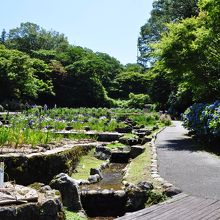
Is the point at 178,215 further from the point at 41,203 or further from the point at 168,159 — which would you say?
the point at 168,159

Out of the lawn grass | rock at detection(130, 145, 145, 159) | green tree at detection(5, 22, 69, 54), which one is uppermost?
green tree at detection(5, 22, 69, 54)

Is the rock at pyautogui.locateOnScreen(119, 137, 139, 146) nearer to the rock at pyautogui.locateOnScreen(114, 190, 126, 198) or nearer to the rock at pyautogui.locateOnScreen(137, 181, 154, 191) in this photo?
the rock at pyautogui.locateOnScreen(114, 190, 126, 198)

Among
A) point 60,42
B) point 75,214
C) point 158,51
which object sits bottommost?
point 75,214

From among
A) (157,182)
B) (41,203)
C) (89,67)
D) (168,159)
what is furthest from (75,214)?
(89,67)

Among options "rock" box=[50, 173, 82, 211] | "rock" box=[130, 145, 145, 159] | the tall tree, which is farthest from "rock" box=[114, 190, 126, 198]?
the tall tree

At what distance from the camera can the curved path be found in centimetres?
722

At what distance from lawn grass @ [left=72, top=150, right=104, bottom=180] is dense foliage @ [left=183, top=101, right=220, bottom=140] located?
11.7ft

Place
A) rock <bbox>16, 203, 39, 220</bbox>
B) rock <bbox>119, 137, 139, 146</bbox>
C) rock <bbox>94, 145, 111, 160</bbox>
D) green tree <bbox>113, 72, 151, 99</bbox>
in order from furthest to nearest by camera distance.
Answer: green tree <bbox>113, 72, 151, 99</bbox>
rock <bbox>119, 137, 139, 146</bbox>
rock <bbox>94, 145, 111, 160</bbox>
rock <bbox>16, 203, 39, 220</bbox>

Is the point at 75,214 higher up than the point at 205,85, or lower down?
lower down

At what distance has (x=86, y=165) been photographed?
1152 centimetres

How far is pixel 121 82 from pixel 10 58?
29946mm

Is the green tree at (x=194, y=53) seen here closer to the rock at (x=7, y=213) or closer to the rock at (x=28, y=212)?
the rock at (x=28, y=212)

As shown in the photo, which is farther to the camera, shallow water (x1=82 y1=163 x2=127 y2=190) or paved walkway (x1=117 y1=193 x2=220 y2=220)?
shallow water (x1=82 y1=163 x2=127 y2=190)

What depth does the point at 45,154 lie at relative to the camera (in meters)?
8.81
